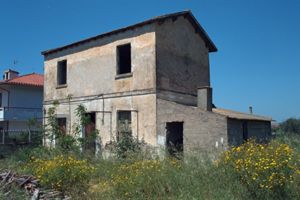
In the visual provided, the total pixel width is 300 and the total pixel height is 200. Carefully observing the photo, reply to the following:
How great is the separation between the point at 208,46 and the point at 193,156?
11974 millimetres

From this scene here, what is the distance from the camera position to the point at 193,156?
8320 millimetres

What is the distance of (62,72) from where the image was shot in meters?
19.9

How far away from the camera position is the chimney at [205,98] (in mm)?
14352

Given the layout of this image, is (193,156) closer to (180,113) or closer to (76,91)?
(180,113)

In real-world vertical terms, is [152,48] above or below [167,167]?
above

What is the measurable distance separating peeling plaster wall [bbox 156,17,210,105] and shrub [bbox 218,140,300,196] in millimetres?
8248

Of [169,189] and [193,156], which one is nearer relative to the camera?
[169,189]

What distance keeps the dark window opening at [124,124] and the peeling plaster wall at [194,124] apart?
1886mm

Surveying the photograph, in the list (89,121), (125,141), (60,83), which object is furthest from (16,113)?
(125,141)

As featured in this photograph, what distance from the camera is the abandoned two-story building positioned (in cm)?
1333

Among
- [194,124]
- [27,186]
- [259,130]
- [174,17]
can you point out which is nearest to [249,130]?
[259,130]

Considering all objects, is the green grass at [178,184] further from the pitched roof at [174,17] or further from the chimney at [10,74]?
the chimney at [10,74]

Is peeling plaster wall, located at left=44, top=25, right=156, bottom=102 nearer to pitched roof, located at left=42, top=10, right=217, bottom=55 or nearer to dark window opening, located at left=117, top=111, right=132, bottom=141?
pitched roof, located at left=42, top=10, right=217, bottom=55

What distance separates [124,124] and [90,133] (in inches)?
86.5
